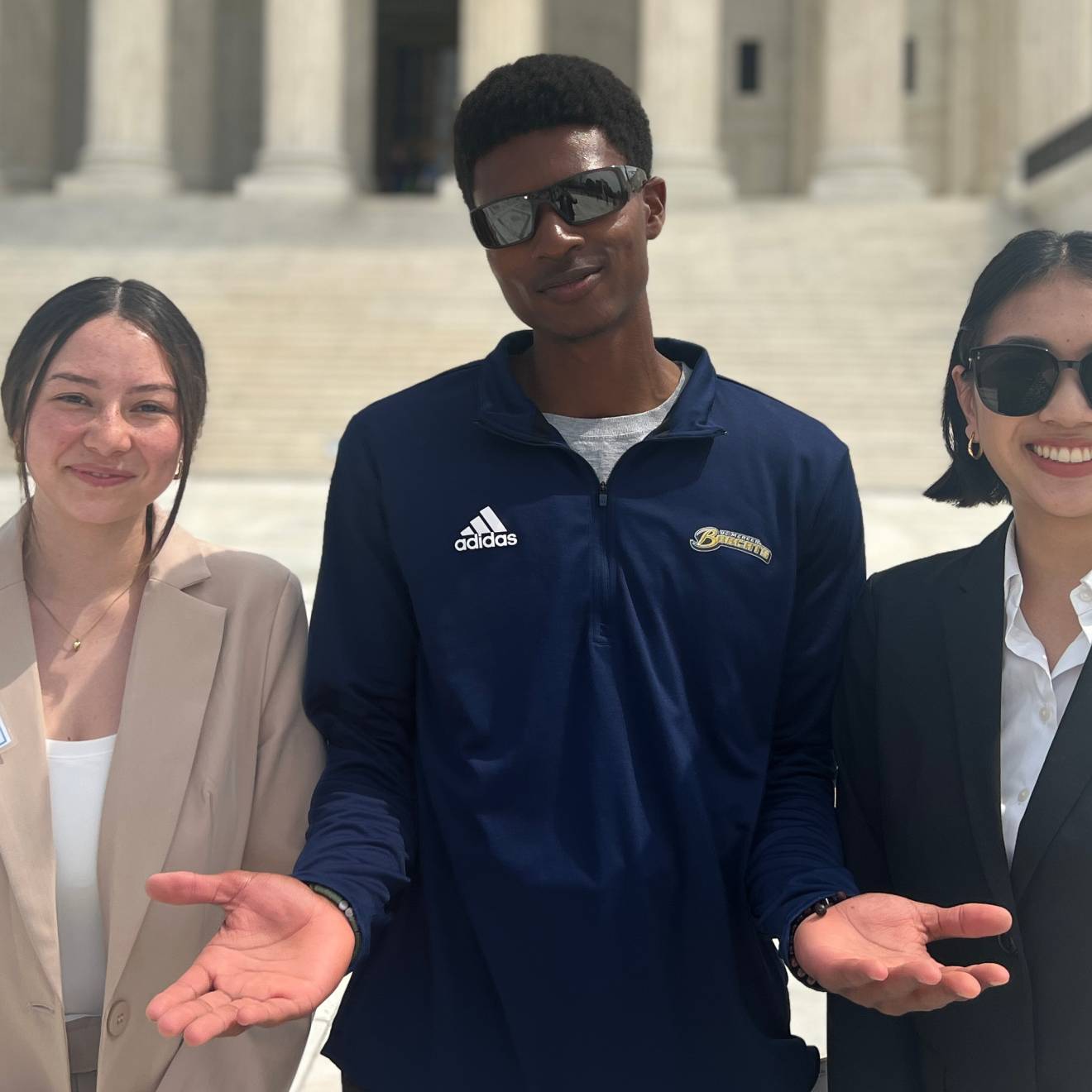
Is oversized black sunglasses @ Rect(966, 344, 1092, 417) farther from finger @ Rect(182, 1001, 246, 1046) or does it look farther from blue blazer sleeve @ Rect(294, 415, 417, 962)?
finger @ Rect(182, 1001, 246, 1046)

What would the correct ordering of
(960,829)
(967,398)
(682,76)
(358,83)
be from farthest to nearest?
1. (358,83)
2. (682,76)
3. (967,398)
4. (960,829)

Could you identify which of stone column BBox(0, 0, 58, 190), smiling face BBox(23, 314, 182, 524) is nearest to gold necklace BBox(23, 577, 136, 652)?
smiling face BBox(23, 314, 182, 524)

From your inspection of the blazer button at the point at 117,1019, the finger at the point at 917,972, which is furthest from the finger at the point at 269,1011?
the finger at the point at 917,972

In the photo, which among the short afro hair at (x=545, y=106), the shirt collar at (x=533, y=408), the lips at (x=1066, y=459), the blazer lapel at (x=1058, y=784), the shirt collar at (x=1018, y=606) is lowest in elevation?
the blazer lapel at (x=1058, y=784)

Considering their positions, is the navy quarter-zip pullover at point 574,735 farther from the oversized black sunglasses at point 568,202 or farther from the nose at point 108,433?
the nose at point 108,433

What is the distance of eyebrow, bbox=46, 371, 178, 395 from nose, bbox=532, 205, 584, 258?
1.17 m

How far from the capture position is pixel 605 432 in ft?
12.5

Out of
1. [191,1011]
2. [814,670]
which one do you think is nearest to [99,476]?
[191,1011]

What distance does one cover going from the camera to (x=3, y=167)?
40688mm

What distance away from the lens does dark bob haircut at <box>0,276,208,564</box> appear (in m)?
3.99

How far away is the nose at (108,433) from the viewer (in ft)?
12.8

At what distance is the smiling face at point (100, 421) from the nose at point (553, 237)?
117cm

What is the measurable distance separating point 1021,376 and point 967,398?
0.27 metres

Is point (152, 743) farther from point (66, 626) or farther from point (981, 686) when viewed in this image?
point (981, 686)
